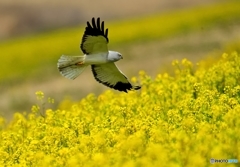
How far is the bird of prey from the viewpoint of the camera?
906 cm

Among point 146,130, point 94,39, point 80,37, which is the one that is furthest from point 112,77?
point 80,37

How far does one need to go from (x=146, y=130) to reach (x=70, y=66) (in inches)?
99.3

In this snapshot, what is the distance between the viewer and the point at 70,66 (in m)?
9.41

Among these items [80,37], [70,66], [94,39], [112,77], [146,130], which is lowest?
[146,130]

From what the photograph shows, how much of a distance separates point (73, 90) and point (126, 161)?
589 inches

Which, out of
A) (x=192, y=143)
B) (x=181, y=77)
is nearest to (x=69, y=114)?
(x=181, y=77)

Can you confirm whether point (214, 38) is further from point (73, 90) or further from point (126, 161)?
point (126, 161)

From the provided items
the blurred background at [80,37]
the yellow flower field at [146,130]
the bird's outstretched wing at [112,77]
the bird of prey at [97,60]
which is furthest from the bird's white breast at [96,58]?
the blurred background at [80,37]

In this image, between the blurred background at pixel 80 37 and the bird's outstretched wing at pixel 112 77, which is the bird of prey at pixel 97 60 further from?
the blurred background at pixel 80 37

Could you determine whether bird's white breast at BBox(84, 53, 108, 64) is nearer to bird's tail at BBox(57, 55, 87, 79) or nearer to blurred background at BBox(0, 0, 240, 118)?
bird's tail at BBox(57, 55, 87, 79)

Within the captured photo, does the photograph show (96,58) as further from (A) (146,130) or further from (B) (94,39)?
(A) (146,130)

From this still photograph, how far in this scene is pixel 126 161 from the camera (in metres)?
5.98

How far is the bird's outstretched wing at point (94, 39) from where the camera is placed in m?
8.98

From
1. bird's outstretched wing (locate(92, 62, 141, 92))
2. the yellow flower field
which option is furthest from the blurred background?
the yellow flower field
